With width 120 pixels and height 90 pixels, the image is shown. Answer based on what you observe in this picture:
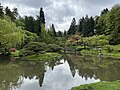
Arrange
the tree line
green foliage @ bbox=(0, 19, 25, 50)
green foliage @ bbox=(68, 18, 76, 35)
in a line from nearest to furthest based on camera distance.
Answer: green foliage @ bbox=(0, 19, 25, 50), the tree line, green foliage @ bbox=(68, 18, 76, 35)

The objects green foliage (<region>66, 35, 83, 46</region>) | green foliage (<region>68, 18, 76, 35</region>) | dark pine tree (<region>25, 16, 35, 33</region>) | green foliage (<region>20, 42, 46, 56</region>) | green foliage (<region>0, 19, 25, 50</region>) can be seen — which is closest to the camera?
green foliage (<region>0, 19, 25, 50</region>)

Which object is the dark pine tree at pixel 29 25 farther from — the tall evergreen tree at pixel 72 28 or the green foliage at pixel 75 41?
the tall evergreen tree at pixel 72 28

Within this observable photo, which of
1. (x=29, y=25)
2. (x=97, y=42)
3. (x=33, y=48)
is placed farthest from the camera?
(x=29, y=25)

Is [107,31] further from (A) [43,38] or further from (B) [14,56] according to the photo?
(B) [14,56]

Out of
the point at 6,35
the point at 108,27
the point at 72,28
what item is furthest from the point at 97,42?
the point at 72,28

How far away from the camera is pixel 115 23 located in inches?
2542

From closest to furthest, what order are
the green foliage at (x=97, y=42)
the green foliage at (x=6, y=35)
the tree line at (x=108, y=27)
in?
the green foliage at (x=6, y=35) → the tree line at (x=108, y=27) → the green foliage at (x=97, y=42)

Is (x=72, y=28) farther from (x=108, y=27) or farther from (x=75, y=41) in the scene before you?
(x=108, y=27)

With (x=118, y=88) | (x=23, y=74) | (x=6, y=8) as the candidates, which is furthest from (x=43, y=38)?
(x=118, y=88)

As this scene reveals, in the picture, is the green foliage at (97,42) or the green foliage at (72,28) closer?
the green foliage at (97,42)

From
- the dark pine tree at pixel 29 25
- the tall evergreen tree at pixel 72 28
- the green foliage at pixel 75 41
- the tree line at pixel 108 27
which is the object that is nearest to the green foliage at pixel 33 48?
the tree line at pixel 108 27

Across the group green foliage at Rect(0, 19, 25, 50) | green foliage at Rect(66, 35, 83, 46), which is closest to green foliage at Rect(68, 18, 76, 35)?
green foliage at Rect(66, 35, 83, 46)

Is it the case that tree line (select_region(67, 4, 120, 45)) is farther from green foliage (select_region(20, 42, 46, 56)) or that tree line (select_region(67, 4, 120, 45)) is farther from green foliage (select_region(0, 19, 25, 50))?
green foliage (select_region(0, 19, 25, 50))

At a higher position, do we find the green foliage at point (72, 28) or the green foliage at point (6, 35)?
the green foliage at point (72, 28)
